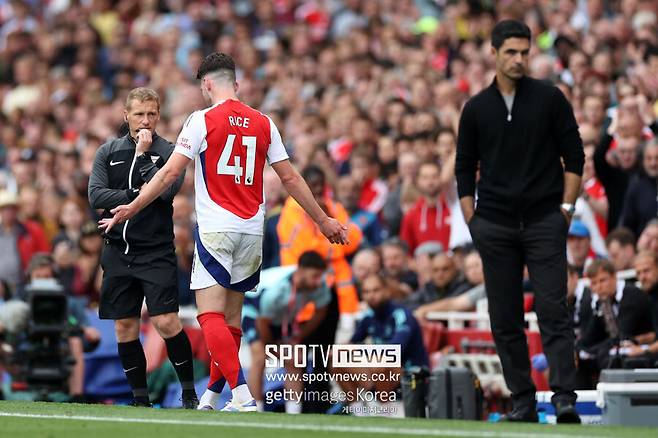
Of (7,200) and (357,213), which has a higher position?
(7,200)

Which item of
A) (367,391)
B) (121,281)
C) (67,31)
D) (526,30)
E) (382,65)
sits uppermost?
(67,31)

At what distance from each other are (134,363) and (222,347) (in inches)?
48.5

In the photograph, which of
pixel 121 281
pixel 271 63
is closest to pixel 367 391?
pixel 121 281

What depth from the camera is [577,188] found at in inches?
399

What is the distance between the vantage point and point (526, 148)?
32.9 feet

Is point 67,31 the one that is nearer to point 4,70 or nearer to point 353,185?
point 4,70

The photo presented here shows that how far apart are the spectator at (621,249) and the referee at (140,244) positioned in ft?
15.1

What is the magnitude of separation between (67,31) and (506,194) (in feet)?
58.6

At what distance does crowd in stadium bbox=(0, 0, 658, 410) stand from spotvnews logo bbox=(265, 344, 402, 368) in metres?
1.79

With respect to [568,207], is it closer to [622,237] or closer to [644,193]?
[622,237]

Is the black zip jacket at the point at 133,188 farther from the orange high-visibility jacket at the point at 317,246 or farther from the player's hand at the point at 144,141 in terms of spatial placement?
the orange high-visibility jacket at the point at 317,246

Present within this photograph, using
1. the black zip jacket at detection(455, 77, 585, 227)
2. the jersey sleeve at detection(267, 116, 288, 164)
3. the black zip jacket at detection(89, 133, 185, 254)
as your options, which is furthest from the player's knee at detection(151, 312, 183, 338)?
the black zip jacket at detection(455, 77, 585, 227)

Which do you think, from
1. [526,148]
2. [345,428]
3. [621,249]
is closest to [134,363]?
[345,428]

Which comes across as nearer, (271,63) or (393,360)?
(393,360)
